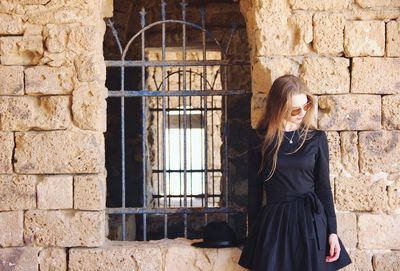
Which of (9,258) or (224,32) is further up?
(224,32)

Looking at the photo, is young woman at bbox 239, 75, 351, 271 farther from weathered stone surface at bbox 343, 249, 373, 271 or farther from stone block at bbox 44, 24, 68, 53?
stone block at bbox 44, 24, 68, 53

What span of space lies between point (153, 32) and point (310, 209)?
14.7 ft

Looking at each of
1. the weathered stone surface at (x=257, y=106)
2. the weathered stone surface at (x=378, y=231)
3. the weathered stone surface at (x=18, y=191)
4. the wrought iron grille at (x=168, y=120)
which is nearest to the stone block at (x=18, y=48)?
the wrought iron grille at (x=168, y=120)

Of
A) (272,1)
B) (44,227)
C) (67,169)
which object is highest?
(272,1)

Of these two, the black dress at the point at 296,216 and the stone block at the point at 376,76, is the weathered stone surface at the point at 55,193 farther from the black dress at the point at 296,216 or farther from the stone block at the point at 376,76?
the stone block at the point at 376,76

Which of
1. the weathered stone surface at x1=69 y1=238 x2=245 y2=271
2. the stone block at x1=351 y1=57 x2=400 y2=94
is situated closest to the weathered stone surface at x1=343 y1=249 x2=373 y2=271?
the weathered stone surface at x1=69 y1=238 x2=245 y2=271

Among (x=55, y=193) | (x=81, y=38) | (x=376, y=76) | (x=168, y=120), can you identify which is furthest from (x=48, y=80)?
(x=168, y=120)

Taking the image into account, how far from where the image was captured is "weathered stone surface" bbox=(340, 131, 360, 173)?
3.93 meters

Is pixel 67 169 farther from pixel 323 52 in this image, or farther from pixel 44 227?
pixel 323 52

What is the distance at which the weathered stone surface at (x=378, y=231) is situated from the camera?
3.91 metres

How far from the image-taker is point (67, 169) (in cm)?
401

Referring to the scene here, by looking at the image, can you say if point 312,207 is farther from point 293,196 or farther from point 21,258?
point 21,258

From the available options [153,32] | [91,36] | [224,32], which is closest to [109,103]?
[153,32]

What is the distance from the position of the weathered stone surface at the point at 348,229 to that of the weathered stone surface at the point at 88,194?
1769 millimetres
